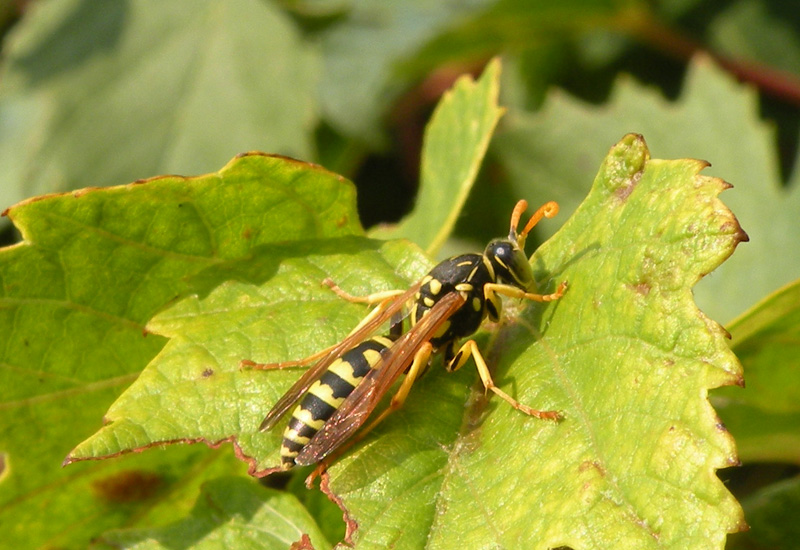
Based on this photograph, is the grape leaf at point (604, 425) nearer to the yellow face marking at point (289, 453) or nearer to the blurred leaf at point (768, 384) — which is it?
the yellow face marking at point (289, 453)

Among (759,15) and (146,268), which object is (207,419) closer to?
(146,268)

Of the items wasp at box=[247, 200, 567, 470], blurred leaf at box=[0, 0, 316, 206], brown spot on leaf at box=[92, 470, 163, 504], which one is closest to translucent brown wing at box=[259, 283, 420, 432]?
wasp at box=[247, 200, 567, 470]

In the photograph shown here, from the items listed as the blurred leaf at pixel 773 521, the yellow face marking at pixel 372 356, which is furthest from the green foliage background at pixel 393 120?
the yellow face marking at pixel 372 356

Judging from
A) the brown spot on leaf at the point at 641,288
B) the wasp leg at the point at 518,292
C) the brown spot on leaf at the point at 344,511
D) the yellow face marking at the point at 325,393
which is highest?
the brown spot on leaf at the point at 641,288

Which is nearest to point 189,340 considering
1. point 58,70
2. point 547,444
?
point 547,444

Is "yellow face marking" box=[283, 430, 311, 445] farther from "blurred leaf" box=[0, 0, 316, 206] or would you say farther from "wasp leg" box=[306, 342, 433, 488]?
"blurred leaf" box=[0, 0, 316, 206]

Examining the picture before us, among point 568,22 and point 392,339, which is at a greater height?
point 568,22
